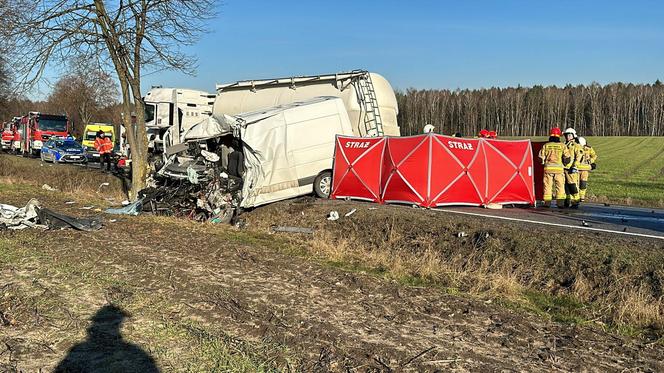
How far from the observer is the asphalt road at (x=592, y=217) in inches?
353

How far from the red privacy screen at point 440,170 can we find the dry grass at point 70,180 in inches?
279

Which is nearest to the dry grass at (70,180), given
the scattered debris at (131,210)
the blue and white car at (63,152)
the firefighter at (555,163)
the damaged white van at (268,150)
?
the scattered debris at (131,210)

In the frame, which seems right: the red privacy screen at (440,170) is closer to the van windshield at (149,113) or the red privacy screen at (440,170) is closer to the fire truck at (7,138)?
the van windshield at (149,113)

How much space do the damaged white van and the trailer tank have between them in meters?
0.87

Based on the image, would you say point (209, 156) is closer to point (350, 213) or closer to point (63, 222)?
point (350, 213)

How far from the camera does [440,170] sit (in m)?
11.2

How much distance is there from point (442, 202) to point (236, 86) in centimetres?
876

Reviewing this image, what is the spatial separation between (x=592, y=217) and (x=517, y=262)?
12.9 ft

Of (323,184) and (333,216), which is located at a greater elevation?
(323,184)

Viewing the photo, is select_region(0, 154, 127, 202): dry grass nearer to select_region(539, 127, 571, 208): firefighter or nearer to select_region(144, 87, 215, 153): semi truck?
select_region(144, 87, 215, 153): semi truck

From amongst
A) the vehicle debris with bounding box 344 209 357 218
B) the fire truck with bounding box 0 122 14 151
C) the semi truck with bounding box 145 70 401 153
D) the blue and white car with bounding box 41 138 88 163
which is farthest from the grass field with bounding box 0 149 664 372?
the fire truck with bounding box 0 122 14 151

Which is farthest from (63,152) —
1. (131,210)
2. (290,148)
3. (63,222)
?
(63,222)

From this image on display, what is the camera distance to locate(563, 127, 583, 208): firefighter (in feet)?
38.4

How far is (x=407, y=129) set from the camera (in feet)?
Result: 244
